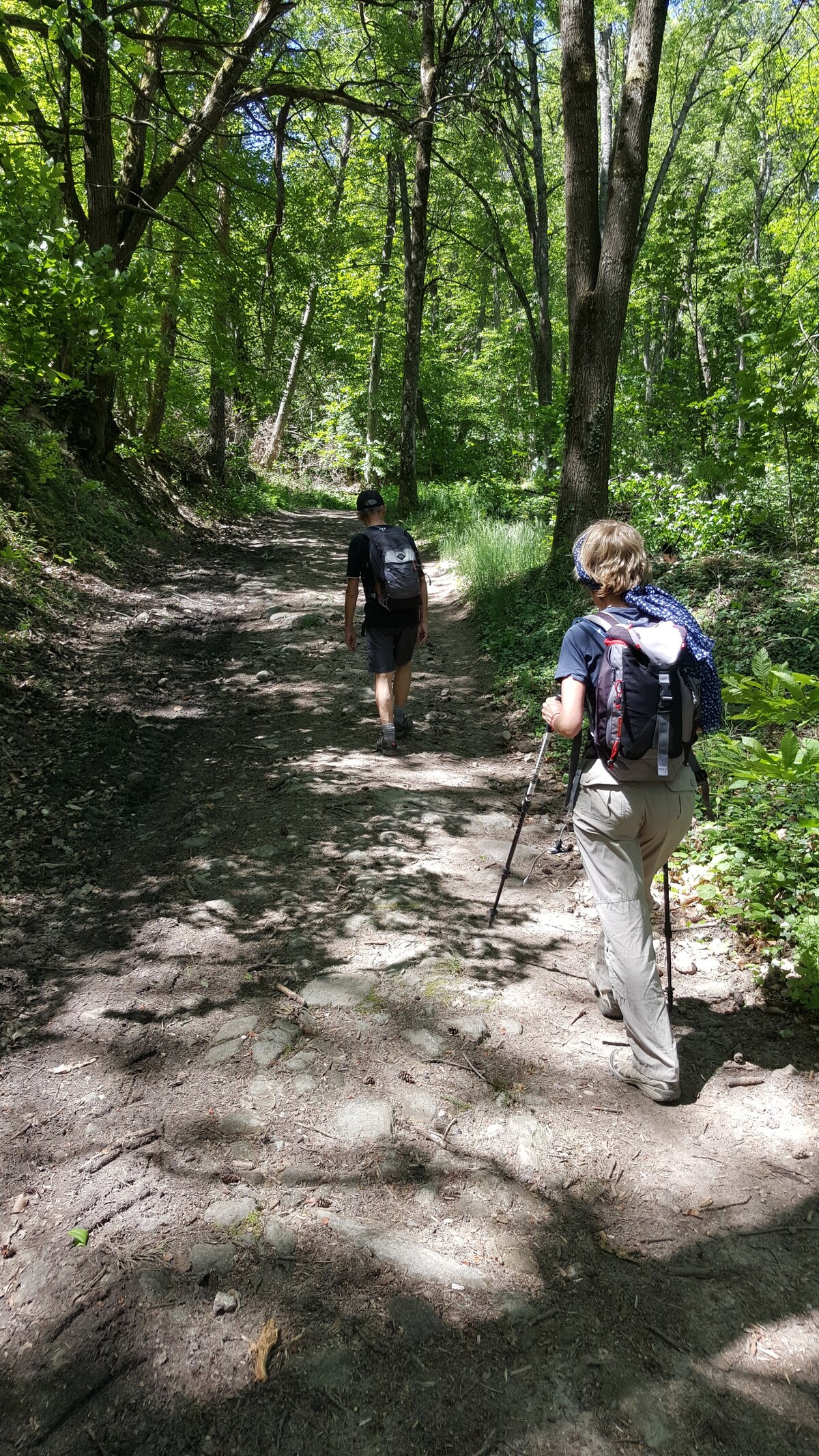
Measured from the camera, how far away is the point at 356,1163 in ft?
8.29

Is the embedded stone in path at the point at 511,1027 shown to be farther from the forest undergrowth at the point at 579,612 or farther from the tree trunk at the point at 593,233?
the tree trunk at the point at 593,233

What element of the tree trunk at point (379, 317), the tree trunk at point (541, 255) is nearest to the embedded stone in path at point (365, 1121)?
the tree trunk at point (541, 255)

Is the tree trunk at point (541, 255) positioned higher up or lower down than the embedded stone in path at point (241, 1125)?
higher up

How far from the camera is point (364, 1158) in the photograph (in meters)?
2.55

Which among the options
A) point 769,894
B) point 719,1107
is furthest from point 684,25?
point 719,1107

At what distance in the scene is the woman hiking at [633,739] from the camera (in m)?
2.57

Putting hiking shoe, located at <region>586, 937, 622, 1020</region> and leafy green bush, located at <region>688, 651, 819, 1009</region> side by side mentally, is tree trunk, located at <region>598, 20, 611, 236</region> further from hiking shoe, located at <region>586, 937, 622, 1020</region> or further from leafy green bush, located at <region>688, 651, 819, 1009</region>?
hiking shoe, located at <region>586, 937, 622, 1020</region>

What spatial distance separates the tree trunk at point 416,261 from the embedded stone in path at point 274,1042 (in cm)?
Answer: 1480

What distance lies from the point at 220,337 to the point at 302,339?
7830 mm

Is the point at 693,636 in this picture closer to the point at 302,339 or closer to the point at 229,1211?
the point at 229,1211

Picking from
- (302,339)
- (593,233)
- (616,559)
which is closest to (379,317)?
(302,339)

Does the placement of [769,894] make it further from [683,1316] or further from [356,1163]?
[356,1163]

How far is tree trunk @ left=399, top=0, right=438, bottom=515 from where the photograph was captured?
550 inches

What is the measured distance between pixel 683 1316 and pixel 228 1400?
120 cm
